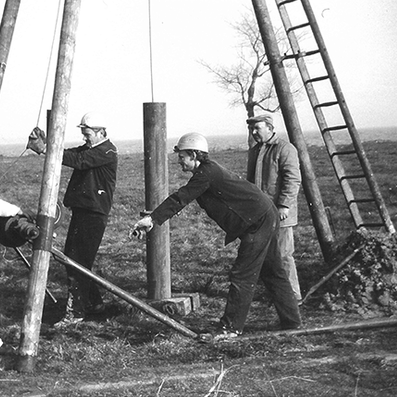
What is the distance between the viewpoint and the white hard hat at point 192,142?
7102 millimetres

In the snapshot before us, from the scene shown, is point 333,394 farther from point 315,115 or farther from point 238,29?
point 238,29

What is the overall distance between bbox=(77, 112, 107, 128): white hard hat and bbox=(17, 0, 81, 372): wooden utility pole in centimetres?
154

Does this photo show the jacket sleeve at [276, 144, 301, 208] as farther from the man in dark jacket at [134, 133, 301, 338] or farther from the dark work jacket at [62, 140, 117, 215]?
the dark work jacket at [62, 140, 117, 215]

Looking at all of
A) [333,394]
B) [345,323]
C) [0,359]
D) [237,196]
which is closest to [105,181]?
[237,196]

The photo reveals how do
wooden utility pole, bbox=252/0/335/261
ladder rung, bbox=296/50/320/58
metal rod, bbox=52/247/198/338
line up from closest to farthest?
metal rod, bbox=52/247/198/338 < wooden utility pole, bbox=252/0/335/261 < ladder rung, bbox=296/50/320/58

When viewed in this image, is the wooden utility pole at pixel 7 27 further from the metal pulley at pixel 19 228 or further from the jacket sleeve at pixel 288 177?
the jacket sleeve at pixel 288 177

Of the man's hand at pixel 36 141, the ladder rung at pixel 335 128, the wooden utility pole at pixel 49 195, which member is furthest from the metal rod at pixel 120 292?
the ladder rung at pixel 335 128

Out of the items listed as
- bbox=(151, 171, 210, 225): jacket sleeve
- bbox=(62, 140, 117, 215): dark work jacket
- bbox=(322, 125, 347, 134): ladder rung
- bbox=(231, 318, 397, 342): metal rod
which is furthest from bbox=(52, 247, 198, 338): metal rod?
bbox=(322, 125, 347, 134): ladder rung

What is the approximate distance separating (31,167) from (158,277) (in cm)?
1703

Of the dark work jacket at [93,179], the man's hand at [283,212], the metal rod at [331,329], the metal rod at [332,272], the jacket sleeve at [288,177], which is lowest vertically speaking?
the metal rod at [331,329]

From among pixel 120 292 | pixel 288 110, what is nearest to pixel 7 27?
pixel 120 292

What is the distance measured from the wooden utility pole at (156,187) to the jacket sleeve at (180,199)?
1.58 metres

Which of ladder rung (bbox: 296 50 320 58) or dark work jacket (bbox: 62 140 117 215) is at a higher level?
ladder rung (bbox: 296 50 320 58)

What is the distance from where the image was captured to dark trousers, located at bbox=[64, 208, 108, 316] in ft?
27.6
